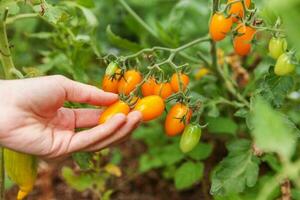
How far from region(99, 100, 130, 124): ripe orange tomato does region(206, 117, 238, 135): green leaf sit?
2.05 feet

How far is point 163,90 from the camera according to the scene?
153cm

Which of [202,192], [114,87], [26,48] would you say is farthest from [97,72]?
[114,87]

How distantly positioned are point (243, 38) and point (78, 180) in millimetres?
870

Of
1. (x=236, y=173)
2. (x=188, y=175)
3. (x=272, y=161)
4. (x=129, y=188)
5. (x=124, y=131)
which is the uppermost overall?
(x=124, y=131)

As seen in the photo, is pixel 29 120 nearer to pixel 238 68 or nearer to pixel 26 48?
pixel 238 68

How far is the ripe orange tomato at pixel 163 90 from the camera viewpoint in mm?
1519

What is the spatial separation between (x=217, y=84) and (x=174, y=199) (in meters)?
0.52

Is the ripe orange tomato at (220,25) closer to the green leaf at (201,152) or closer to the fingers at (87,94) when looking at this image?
the fingers at (87,94)

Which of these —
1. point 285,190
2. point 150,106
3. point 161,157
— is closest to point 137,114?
point 150,106

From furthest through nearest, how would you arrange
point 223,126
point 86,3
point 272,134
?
point 223,126
point 86,3
point 272,134

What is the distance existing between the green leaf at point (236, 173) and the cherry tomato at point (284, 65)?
306mm

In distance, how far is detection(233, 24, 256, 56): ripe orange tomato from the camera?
1.54m

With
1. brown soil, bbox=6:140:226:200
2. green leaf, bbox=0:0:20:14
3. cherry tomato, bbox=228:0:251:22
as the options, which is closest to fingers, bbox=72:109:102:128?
green leaf, bbox=0:0:20:14

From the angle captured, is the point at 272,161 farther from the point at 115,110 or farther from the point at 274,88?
the point at 115,110
